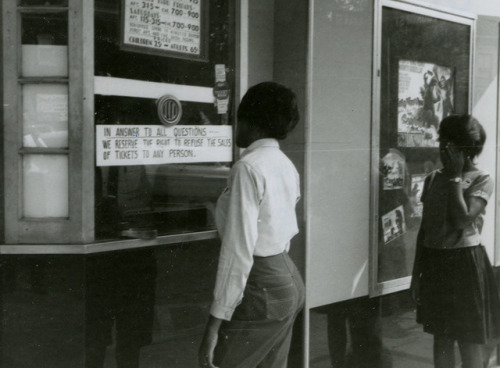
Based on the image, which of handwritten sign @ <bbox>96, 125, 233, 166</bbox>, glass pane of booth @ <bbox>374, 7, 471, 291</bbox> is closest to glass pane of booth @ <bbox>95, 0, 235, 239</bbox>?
handwritten sign @ <bbox>96, 125, 233, 166</bbox>

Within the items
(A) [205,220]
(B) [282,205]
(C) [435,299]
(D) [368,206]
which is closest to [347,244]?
(D) [368,206]

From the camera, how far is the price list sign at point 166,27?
3.51 meters

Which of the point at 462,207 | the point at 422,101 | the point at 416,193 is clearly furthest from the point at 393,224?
the point at 422,101

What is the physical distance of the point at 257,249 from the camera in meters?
2.91

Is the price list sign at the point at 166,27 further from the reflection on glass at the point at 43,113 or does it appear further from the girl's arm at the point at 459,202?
the girl's arm at the point at 459,202

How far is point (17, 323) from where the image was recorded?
324 cm

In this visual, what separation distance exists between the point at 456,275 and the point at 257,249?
1.83 metres

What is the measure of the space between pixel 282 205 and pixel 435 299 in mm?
1811

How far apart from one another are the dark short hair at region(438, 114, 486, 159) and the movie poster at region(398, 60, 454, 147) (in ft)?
0.81

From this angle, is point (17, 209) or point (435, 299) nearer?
point (17, 209)

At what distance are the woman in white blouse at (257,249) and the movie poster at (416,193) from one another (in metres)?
2.03

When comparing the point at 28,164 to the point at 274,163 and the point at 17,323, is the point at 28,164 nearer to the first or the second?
the point at 17,323

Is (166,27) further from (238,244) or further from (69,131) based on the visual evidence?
(238,244)

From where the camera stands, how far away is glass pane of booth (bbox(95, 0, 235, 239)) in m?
3.42
